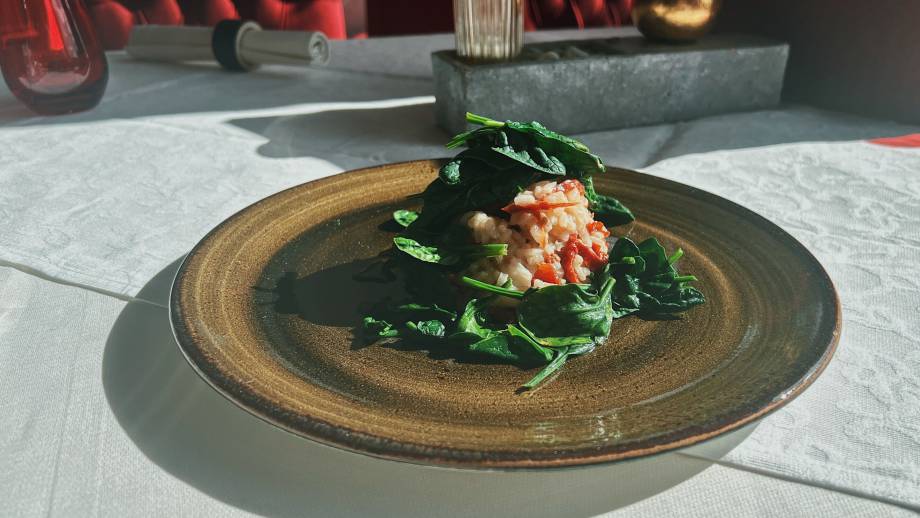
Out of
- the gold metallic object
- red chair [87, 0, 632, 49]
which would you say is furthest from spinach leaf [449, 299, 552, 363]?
red chair [87, 0, 632, 49]

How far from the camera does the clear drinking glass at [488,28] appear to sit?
1.87 metres

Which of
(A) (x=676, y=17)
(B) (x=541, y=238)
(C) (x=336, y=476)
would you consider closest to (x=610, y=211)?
(B) (x=541, y=238)

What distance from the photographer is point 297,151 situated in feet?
6.03

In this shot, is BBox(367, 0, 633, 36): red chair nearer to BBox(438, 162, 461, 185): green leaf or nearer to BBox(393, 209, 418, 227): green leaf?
BBox(393, 209, 418, 227): green leaf

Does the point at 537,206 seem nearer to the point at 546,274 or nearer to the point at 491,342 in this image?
the point at 546,274

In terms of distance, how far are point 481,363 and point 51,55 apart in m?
1.61

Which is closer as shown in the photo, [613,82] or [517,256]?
[517,256]

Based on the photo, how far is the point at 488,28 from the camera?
1.89m

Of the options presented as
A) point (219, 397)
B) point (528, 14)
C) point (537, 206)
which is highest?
point (537, 206)

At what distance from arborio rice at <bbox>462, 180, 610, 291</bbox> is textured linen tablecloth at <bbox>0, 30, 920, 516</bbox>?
336mm

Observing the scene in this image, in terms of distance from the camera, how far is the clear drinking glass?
6.13 ft

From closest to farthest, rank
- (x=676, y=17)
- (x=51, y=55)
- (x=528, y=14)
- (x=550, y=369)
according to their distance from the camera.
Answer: (x=550, y=369), (x=51, y=55), (x=676, y=17), (x=528, y=14)

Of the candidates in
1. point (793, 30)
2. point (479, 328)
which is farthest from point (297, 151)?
point (793, 30)

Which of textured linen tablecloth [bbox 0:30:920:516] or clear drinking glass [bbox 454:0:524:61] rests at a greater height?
clear drinking glass [bbox 454:0:524:61]
